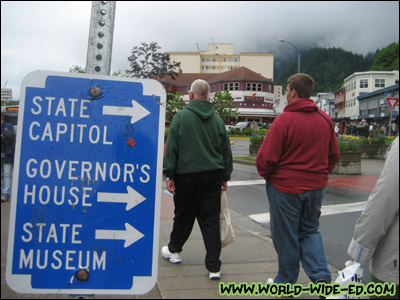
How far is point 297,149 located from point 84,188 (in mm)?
2037

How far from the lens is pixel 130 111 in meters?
1.53

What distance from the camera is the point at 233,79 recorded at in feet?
226

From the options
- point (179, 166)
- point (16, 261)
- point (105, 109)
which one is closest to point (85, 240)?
point (16, 261)

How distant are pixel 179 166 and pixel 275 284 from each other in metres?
1.38

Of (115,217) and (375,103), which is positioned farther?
(375,103)

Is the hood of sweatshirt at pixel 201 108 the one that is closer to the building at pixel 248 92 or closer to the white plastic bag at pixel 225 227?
the white plastic bag at pixel 225 227

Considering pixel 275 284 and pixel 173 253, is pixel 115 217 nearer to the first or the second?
pixel 275 284

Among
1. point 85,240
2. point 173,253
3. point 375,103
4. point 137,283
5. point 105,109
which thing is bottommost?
point 173,253

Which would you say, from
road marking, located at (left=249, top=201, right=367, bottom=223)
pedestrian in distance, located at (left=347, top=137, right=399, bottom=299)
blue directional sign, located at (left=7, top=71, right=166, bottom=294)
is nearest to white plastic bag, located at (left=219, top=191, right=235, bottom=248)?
pedestrian in distance, located at (left=347, top=137, right=399, bottom=299)

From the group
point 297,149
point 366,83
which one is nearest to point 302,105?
point 297,149

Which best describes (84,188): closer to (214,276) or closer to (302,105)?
(302,105)

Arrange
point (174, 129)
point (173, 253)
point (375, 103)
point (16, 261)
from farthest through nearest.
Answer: point (375, 103) → point (173, 253) → point (174, 129) → point (16, 261)

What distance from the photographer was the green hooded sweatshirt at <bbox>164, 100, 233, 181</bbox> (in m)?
3.34

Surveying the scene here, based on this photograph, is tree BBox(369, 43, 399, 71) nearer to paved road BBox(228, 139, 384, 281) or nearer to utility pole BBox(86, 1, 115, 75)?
paved road BBox(228, 139, 384, 281)
